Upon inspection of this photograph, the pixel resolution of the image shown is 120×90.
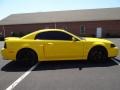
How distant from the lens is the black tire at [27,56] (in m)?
10.6

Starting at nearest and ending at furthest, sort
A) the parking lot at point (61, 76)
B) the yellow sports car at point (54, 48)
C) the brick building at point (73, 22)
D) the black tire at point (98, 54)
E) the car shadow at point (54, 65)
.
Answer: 1. the parking lot at point (61, 76)
2. the car shadow at point (54, 65)
3. the yellow sports car at point (54, 48)
4. the black tire at point (98, 54)
5. the brick building at point (73, 22)

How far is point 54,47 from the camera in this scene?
34.7ft

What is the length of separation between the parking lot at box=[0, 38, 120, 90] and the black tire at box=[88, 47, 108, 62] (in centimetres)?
28

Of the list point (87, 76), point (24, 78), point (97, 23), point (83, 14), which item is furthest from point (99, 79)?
point (83, 14)

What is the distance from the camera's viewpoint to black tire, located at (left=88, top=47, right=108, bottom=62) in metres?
10.7

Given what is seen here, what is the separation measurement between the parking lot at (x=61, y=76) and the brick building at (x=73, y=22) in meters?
31.0

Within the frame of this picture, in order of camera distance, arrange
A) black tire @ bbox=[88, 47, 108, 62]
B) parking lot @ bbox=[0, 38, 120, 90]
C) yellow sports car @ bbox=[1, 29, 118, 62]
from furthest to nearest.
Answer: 1. black tire @ bbox=[88, 47, 108, 62]
2. yellow sports car @ bbox=[1, 29, 118, 62]
3. parking lot @ bbox=[0, 38, 120, 90]

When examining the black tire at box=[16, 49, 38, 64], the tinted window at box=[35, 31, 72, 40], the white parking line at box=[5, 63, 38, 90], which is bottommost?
the white parking line at box=[5, 63, 38, 90]

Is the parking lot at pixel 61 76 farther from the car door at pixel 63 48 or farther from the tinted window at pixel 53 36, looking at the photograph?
the tinted window at pixel 53 36

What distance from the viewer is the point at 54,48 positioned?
416 inches

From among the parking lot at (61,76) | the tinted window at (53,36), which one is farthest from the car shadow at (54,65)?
the tinted window at (53,36)

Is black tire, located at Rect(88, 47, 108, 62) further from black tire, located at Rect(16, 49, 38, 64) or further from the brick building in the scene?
the brick building

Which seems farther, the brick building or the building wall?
the brick building

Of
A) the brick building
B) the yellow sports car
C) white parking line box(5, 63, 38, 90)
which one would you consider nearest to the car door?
the yellow sports car
